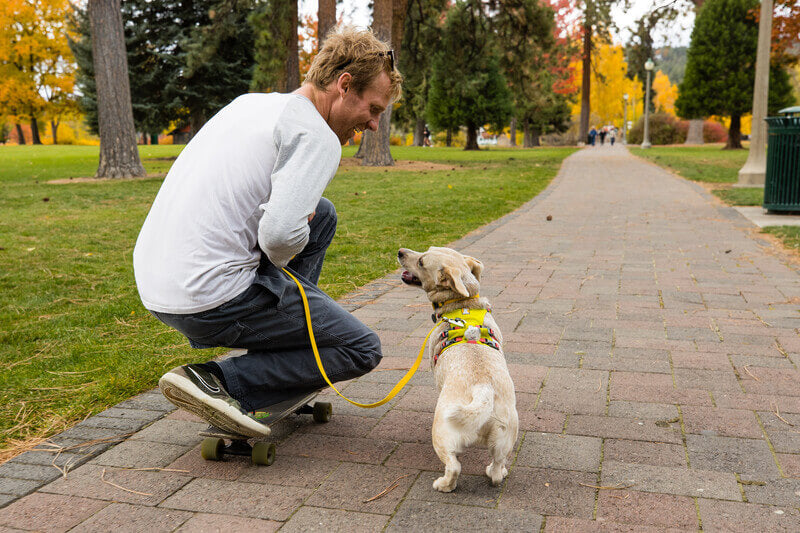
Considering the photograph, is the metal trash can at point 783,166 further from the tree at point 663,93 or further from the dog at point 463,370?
the tree at point 663,93

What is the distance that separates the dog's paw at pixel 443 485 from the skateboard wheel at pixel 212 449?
1.00 meters

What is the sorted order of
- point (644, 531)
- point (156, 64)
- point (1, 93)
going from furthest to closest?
point (1, 93)
point (156, 64)
point (644, 531)

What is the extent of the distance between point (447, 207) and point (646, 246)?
4393 mm

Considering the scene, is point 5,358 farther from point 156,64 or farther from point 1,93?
point 1,93

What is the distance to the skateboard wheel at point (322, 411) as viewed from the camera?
11.5ft

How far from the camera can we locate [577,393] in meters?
3.84

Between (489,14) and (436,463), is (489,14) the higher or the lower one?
the higher one

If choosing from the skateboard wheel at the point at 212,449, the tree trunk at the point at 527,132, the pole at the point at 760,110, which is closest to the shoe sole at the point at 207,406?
the skateboard wheel at the point at 212,449

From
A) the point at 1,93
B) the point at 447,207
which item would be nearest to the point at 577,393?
the point at 447,207

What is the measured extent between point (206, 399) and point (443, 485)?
1.02m

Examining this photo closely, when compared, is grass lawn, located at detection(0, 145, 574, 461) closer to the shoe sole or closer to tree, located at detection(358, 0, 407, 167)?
the shoe sole

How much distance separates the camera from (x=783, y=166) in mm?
10688

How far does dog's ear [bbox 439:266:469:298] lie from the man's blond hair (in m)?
0.92

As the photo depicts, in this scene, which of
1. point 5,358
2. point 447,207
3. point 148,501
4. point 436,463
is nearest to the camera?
point 148,501
